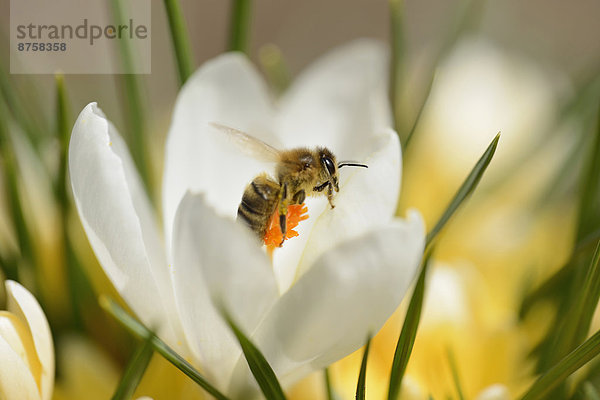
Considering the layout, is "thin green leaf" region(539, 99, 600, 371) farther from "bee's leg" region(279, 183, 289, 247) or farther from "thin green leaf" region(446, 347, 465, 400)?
"bee's leg" region(279, 183, 289, 247)

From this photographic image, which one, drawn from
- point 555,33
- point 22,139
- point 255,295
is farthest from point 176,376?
point 555,33

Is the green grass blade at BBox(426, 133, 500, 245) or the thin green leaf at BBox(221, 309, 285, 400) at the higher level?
the green grass blade at BBox(426, 133, 500, 245)

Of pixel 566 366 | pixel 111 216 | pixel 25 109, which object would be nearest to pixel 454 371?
pixel 566 366

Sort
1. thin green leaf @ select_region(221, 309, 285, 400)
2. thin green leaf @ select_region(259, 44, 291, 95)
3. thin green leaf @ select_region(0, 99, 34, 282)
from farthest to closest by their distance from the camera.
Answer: thin green leaf @ select_region(259, 44, 291, 95) → thin green leaf @ select_region(0, 99, 34, 282) → thin green leaf @ select_region(221, 309, 285, 400)

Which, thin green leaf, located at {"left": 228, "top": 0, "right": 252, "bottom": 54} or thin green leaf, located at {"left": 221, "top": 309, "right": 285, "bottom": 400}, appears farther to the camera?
thin green leaf, located at {"left": 228, "top": 0, "right": 252, "bottom": 54}

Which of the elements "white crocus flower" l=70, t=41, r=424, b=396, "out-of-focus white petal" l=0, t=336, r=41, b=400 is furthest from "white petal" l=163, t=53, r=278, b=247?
"out-of-focus white petal" l=0, t=336, r=41, b=400

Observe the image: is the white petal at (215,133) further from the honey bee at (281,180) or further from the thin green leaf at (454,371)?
the thin green leaf at (454,371)

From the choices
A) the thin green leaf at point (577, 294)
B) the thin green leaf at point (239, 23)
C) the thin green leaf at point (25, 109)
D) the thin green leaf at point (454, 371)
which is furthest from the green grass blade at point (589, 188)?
the thin green leaf at point (25, 109)
